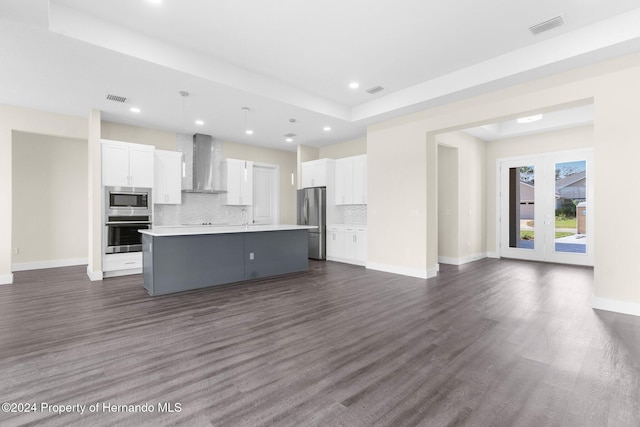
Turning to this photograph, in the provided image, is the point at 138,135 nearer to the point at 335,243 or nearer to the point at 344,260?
the point at 335,243

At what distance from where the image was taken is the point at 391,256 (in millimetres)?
6016

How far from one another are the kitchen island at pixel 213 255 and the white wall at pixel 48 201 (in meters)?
3.50

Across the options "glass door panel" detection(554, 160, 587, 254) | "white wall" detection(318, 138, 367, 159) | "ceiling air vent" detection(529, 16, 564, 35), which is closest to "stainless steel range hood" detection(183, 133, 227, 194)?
"white wall" detection(318, 138, 367, 159)

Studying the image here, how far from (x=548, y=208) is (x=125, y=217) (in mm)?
9165

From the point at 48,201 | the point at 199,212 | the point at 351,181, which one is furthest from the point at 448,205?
the point at 48,201

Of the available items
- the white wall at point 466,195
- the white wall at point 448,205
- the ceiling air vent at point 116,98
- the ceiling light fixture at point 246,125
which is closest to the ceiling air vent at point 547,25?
the white wall at point 466,195

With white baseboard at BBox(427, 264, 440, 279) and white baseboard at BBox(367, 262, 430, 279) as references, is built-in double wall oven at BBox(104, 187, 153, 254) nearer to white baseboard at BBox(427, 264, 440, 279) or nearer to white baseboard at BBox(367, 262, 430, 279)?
white baseboard at BBox(367, 262, 430, 279)

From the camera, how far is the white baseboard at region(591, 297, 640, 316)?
3.47 metres

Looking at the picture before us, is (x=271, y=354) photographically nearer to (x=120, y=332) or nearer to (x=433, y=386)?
(x=433, y=386)

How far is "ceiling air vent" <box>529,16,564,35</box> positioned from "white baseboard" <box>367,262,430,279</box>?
12.3 feet

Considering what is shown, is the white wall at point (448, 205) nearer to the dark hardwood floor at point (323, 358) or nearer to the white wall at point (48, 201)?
the dark hardwood floor at point (323, 358)

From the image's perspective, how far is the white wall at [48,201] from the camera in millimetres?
6332

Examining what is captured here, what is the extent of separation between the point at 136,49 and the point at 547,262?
8.86 metres

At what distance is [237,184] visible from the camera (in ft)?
24.6
